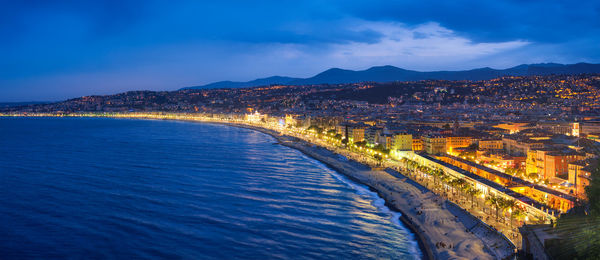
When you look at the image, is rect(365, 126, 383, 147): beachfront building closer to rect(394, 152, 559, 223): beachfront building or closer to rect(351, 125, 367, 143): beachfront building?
rect(351, 125, 367, 143): beachfront building

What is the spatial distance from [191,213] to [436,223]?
995 centimetres

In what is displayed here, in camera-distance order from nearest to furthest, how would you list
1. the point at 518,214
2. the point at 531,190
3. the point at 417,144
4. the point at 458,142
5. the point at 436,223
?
the point at 518,214 → the point at 436,223 → the point at 531,190 → the point at 458,142 → the point at 417,144

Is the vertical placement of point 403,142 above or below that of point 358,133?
below

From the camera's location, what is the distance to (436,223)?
663 inches

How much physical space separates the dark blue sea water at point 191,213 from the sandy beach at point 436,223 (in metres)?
0.64

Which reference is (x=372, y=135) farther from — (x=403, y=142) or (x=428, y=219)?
(x=428, y=219)

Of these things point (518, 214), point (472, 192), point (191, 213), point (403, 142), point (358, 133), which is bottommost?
point (191, 213)

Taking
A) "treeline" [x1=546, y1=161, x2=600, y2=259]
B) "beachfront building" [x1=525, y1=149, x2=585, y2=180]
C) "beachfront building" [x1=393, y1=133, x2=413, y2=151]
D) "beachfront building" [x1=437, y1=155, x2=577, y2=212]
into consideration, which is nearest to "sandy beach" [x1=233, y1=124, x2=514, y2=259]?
"treeline" [x1=546, y1=161, x2=600, y2=259]

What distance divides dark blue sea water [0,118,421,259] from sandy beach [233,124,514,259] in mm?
641

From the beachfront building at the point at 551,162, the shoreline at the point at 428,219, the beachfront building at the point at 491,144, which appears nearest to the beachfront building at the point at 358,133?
the beachfront building at the point at 491,144

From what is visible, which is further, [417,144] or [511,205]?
[417,144]

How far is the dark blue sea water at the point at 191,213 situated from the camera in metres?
14.5

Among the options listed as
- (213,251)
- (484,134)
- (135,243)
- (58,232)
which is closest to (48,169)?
(58,232)

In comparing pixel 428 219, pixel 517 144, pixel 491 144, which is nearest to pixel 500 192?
pixel 428 219
